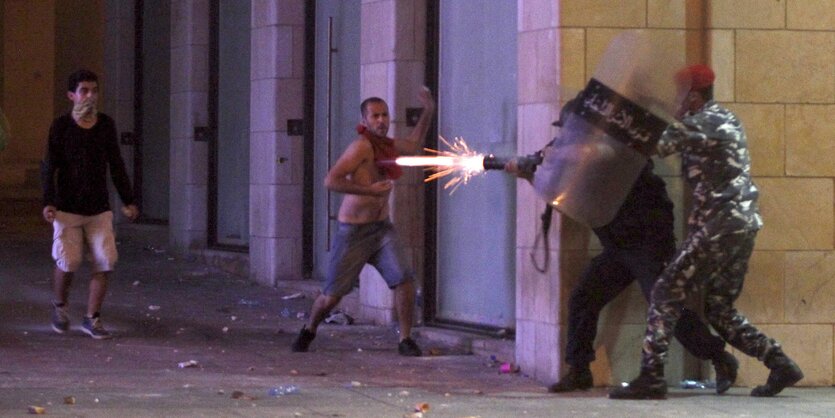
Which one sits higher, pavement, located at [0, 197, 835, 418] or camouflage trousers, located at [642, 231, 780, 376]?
camouflage trousers, located at [642, 231, 780, 376]

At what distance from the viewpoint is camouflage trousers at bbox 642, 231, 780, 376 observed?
29.9 ft

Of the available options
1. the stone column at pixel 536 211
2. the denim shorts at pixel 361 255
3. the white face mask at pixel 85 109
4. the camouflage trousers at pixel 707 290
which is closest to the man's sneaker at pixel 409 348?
the denim shorts at pixel 361 255

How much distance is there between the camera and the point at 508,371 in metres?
10.5

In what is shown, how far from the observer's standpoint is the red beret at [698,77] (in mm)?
9211

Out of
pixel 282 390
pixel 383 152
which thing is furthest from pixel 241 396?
pixel 383 152

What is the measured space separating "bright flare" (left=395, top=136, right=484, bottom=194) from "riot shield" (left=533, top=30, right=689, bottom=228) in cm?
55

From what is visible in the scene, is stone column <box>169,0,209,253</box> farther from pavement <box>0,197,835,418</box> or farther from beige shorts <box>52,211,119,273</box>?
beige shorts <box>52,211,119,273</box>

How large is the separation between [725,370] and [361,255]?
2896 mm

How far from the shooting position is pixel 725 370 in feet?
31.2

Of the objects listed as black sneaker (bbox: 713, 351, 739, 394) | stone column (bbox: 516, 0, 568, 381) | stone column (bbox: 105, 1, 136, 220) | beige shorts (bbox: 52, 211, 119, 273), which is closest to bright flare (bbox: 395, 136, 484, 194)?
stone column (bbox: 516, 0, 568, 381)

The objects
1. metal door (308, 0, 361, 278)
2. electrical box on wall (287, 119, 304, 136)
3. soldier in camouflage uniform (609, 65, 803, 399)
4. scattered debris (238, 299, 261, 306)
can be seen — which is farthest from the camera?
electrical box on wall (287, 119, 304, 136)

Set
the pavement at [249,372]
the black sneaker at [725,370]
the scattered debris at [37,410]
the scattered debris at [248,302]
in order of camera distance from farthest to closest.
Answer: the scattered debris at [248,302]
the black sneaker at [725,370]
the pavement at [249,372]
the scattered debris at [37,410]

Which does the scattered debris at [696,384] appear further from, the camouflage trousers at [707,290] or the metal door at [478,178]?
the metal door at [478,178]

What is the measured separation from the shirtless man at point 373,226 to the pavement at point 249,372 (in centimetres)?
40
